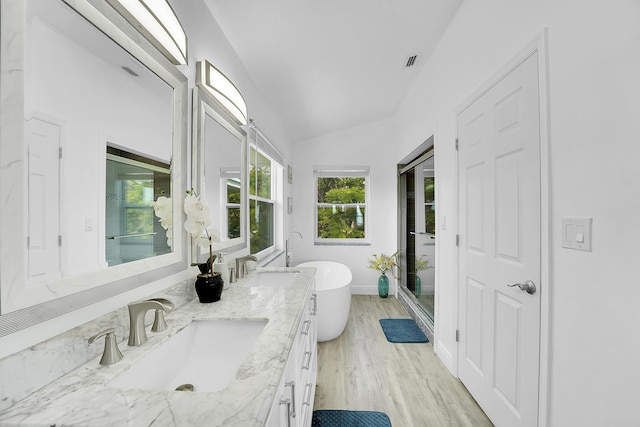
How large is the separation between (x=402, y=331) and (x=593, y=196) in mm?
2312

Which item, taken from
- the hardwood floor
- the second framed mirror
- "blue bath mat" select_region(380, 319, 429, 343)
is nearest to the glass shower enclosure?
"blue bath mat" select_region(380, 319, 429, 343)

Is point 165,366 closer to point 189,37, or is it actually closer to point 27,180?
point 27,180

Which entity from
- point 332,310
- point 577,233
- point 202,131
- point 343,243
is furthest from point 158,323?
point 343,243

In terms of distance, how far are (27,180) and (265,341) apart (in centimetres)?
72

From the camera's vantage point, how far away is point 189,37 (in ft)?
4.40

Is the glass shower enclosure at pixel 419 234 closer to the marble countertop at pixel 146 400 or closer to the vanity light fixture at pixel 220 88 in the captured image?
the vanity light fixture at pixel 220 88

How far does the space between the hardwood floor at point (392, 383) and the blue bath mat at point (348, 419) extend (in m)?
0.05

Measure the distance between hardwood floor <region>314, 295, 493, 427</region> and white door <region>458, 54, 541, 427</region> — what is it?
0.16 meters

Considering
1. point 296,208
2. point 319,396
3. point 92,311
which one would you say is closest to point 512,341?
point 319,396

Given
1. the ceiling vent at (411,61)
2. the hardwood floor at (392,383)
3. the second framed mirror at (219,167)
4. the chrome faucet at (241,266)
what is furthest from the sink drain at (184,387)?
the ceiling vent at (411,61)

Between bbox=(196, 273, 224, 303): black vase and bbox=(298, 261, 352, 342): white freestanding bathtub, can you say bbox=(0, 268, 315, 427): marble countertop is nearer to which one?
bbox=(196, 273, 224, 303): black vase

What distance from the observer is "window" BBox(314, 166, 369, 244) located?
4324mm

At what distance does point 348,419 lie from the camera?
65.3 inches

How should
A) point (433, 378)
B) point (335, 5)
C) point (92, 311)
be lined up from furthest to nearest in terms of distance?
point (433, 378)
point (335, 5)
point (92, 311)
